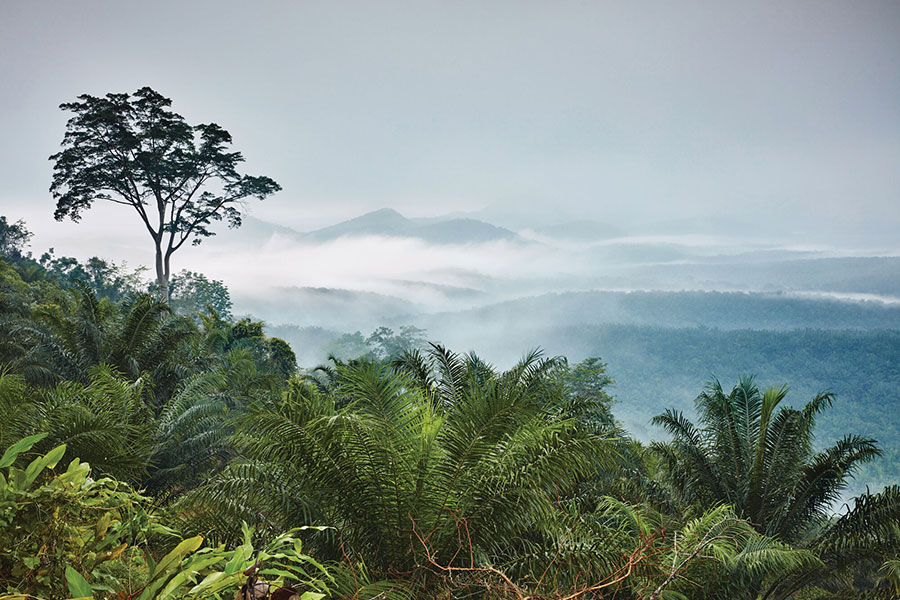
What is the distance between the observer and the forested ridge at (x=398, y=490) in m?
0.78

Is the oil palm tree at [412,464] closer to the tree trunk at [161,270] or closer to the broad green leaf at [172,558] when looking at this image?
the broad green leaf at [172,558]

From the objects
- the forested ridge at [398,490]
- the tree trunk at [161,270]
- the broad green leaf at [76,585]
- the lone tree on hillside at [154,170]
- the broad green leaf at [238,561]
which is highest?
the lone tree on hillside at [154,170]

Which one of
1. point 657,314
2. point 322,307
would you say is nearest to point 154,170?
point 322,307

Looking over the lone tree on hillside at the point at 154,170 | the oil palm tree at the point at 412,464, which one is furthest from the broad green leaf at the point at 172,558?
the lone tree on hillside at the point at 154,170

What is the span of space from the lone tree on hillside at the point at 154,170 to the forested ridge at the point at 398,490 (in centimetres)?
1107

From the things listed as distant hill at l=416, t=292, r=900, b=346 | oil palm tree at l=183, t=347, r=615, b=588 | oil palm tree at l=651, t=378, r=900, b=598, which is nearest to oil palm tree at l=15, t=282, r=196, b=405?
oil palm tree at l=183, t=347, r=615, b=588

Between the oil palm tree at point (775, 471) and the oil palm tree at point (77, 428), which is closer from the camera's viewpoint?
the oil palm tree at point (77, 428)

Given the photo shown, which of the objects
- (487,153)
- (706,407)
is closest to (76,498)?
(706,407)

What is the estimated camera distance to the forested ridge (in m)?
0.78

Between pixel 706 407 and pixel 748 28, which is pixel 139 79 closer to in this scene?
pixel 706 407

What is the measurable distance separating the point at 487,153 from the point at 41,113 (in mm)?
160343

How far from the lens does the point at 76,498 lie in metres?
0.80

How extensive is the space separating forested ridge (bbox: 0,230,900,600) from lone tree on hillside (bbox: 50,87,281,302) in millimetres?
11074

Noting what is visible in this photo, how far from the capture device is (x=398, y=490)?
341cm
